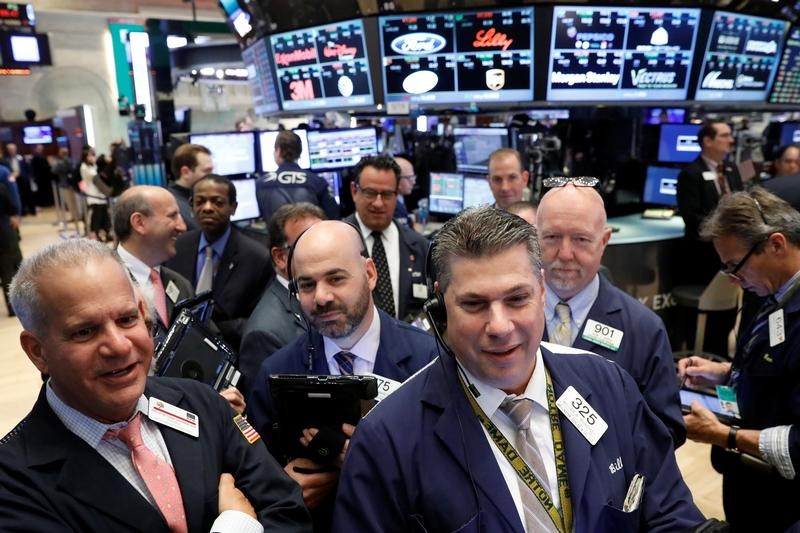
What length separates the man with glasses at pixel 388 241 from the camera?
3.26 m

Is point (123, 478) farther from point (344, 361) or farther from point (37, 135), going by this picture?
point (37, 135)

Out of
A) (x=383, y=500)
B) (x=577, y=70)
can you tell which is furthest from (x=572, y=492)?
(x=577, y=70)

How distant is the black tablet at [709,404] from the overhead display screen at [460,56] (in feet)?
9.68

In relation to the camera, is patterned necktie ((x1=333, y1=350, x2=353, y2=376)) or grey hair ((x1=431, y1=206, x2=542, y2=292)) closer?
grey hair ((x1=431, y1=206, x2=542, y2=292))

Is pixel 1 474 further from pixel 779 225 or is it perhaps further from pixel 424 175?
pixel 424 175

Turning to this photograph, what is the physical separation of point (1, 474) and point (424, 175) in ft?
19.5

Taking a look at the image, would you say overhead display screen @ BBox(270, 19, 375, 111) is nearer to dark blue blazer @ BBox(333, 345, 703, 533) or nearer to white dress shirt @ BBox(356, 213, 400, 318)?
white dress shirt @ BBox(356, 213, 400, 318)

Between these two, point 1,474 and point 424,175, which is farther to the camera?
point 424,175

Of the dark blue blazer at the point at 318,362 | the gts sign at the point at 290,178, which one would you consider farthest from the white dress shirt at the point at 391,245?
the gts sign at the point at 290,178

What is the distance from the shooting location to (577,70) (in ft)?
15.6

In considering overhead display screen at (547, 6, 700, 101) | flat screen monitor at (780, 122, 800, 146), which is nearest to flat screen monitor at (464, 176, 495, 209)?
overhead display screen at (547, 6, 700, 101)

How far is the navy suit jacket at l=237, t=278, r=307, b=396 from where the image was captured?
228 cm

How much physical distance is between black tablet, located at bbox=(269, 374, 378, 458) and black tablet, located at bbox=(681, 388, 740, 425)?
1451 millimetres

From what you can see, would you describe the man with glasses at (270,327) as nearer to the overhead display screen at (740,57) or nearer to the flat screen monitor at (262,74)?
the flat screen monitor at (262,74)
